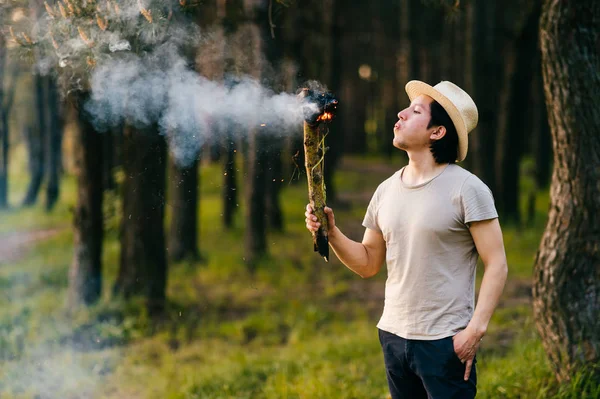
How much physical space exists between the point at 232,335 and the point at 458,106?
5805 mm

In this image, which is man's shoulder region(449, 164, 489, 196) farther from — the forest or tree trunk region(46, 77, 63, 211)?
tree trunk region(46, 77, 63, 211)

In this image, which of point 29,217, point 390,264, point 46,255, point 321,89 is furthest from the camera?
point 29,217

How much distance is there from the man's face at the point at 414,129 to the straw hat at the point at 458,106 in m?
0.08

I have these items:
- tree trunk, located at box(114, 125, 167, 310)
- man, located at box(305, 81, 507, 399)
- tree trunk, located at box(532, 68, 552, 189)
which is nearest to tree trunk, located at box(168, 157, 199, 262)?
tree trunk, located at box(114, 125, 167, 310)

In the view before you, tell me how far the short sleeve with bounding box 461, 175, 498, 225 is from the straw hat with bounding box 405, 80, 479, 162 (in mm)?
248

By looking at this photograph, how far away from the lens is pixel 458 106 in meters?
3.40

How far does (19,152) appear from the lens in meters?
44.8

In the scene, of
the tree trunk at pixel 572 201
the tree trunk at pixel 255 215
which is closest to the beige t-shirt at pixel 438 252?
the tree trunk at pixel 572 201

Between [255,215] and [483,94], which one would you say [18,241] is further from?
[483,94]

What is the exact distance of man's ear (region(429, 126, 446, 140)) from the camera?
343 cm

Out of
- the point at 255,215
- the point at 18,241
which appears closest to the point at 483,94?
the point at 255,215

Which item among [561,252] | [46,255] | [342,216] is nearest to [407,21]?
[342,216]

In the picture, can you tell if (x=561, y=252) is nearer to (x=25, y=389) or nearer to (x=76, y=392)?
(x=76, y=392)

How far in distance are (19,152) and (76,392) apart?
42.0m
